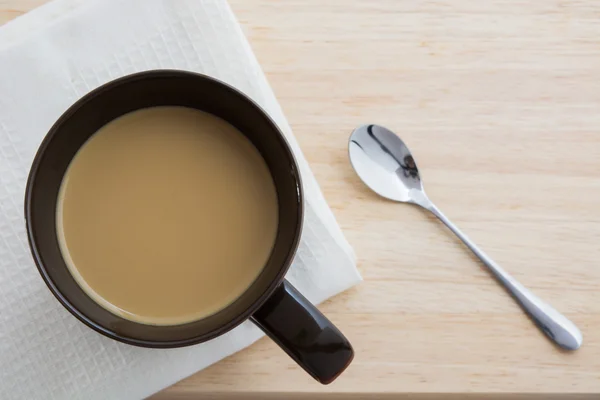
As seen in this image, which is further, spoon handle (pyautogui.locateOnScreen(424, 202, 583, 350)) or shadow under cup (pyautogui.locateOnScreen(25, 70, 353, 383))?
spoon handle (pyautogui.locateOnScreen(424, 202, 583, 350))

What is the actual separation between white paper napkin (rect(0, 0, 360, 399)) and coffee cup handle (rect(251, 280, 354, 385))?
0.34 feet

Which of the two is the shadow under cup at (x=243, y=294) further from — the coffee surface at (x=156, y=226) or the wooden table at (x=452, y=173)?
the wooden table at (x=452, y=173)

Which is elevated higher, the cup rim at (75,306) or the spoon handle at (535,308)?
the cup rim at (75,306)

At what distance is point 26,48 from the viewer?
1.88 ft

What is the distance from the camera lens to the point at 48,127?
570 millimetres

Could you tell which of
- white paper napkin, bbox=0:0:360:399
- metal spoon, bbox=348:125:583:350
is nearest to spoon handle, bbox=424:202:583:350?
metal spoon, bbox=348:125:583:350

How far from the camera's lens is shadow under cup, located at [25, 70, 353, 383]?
18.8 inches

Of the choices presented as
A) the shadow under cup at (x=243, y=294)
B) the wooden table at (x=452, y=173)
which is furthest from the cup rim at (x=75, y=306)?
the wooden table at (x=452, y=173)

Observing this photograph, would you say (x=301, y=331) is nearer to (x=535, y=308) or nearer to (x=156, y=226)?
(x=156, y=226)

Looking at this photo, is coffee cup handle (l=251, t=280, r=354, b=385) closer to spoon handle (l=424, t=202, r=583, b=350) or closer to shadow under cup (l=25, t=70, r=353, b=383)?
shadow under cup (l=25, t=70, r=353, b=383)

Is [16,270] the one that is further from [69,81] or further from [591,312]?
[591,312]

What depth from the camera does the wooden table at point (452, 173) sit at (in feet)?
2.02

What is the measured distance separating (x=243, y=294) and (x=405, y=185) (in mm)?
212

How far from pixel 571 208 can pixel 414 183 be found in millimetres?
171
